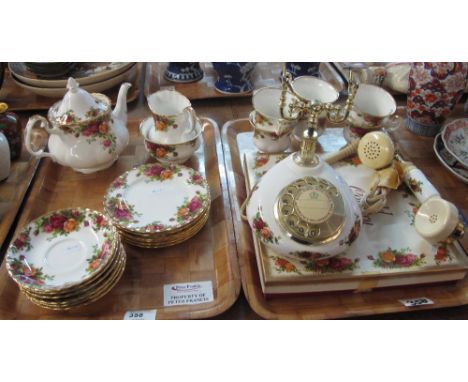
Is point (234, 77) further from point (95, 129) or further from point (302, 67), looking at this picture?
point (95, 129)

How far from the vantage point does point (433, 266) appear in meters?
0.74

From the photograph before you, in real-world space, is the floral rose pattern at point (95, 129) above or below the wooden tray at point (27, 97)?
above

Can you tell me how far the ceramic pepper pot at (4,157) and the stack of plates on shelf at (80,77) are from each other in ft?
0.90

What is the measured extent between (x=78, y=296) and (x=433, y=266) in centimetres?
66

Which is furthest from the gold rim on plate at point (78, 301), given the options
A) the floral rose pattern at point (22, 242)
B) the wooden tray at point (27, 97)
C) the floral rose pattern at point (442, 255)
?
the wooden tray at point (27, 97)

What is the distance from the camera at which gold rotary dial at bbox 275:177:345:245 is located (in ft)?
2.24

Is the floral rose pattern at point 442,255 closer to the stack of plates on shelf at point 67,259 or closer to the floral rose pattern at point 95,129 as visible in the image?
the stack of plates on shelf at point 67,259

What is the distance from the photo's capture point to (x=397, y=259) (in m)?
0.75

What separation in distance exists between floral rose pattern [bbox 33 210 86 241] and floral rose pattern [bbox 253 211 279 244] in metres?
0.38

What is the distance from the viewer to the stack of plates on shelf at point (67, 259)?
691mm

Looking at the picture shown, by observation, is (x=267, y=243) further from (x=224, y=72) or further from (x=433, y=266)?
(x=224, y=72)

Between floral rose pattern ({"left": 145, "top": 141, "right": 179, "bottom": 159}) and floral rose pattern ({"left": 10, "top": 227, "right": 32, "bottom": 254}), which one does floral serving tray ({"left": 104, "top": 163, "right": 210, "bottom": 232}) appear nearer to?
floral rose pattern ({"left": 145, "top": 141, "right": 179, "bottom": 159})

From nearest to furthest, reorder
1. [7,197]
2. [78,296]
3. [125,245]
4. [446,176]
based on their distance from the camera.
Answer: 1. [78,296]
2. [125,245]
3. [7,197]
4. [446,176]

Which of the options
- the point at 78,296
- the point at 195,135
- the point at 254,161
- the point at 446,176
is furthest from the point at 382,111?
the point at 78,296
